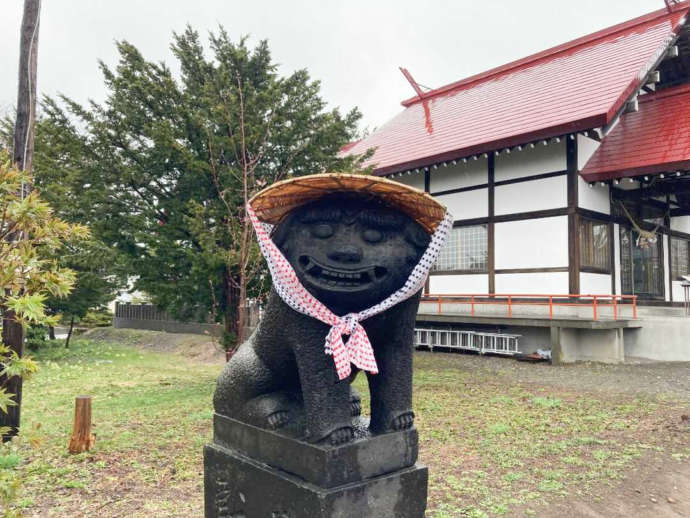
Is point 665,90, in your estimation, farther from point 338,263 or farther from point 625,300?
point 338,263

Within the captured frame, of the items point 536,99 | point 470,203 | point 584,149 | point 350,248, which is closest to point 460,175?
point 470,203

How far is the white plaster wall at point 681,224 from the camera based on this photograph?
1446 centimetres

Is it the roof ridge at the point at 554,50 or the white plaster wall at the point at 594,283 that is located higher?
the roof ridge at the point at 554,50

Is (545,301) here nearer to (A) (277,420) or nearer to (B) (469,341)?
(B) (469,341)

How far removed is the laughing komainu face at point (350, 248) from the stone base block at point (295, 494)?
80cm

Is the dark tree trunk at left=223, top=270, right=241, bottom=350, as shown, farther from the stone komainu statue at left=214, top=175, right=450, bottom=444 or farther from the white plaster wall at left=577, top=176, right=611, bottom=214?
the white plaster wall at left=577, top=176, right=611, bottom=214

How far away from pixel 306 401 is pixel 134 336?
56.9 feet

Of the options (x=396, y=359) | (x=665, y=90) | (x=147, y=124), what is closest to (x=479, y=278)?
(x=665, y=90)

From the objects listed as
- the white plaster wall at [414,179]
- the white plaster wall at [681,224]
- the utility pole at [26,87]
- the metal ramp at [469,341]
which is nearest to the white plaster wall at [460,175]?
the white plaster wall at [414,179]

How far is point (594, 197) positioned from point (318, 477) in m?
10.9

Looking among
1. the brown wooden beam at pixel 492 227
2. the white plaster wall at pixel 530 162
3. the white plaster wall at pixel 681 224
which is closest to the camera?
the white plaster wall at pixel 530 162

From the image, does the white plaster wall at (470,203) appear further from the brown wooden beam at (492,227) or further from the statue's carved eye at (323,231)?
the statue's carved eye at (323,231)

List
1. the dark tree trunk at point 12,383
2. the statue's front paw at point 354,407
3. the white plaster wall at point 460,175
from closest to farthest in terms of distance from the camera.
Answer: the statue's front paw at point 354,407
the dark tree trunk at point 12,383
the white plaster wall at point 460,175

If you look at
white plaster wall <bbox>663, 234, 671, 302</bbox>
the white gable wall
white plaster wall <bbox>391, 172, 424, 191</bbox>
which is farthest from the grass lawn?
white plaster wall <bbox>663, 234, 671, 302</bbox>
